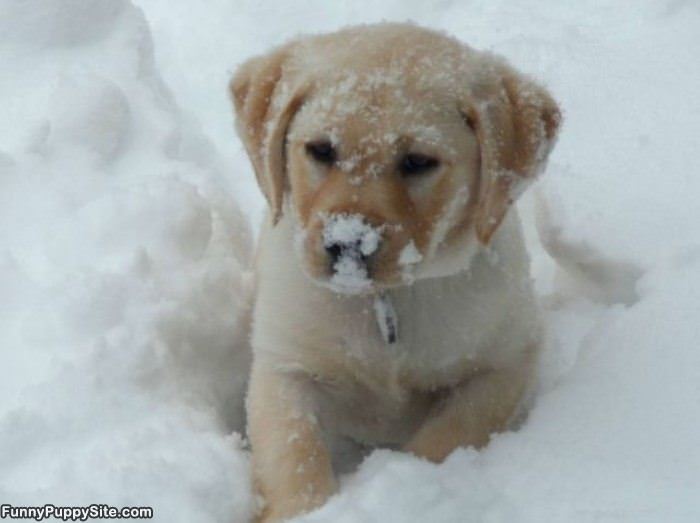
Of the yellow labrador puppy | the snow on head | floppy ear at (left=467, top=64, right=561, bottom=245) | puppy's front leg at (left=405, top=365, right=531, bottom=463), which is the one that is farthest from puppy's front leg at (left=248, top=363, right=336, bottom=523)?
floppy ear at (left=467, top=64, right=561, bottom=245)

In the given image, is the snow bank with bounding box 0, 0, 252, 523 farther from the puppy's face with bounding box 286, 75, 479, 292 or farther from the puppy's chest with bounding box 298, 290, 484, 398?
the puppy's face with bounding box 286, 75, 479, 292

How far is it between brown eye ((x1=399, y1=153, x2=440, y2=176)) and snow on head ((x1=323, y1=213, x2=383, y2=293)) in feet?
0.63

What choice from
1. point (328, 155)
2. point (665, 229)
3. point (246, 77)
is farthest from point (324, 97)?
point (665, 229)

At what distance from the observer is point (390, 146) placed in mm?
3041

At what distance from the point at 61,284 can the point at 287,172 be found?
87 cm

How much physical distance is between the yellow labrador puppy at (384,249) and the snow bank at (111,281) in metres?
0.25

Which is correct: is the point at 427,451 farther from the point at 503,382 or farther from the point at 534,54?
the point at 534,54

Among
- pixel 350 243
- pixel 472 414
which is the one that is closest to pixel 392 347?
pixel 472 414

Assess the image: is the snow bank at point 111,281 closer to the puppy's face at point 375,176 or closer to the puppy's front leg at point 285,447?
the puppy's front leg at point 285,447

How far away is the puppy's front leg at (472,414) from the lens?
11.5ft

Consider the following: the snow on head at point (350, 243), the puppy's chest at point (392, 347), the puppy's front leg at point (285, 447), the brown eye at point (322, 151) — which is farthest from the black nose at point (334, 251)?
the puppy's front leg at point (285, 447)

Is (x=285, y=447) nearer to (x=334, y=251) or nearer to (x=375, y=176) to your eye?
(x=334, y=251)

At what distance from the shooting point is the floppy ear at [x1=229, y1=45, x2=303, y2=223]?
3.30 meters

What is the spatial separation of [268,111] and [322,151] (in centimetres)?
32
